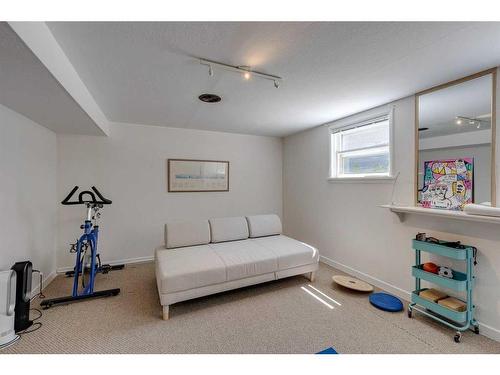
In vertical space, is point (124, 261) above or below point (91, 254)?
below

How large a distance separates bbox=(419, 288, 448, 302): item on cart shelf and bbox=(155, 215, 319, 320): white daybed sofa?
117cm

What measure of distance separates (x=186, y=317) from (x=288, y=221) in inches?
114

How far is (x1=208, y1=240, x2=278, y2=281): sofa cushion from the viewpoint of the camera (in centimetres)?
255

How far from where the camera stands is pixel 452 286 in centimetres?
198

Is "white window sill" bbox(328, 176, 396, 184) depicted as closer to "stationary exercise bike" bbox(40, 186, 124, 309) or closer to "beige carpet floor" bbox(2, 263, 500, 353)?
"beige carpet floor" bbox(2, 263, 500, 353)

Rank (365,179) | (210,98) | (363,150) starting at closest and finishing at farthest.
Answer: (210,98)
(365,179)
(363,150)

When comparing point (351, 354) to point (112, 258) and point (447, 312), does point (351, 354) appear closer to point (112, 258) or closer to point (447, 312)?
point (447, 312)

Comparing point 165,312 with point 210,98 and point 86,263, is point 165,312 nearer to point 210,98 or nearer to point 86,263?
point 86,263

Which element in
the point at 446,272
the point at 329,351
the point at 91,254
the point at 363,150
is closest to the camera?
the point at 329,351

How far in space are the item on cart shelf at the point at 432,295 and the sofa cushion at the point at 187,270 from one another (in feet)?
6.77

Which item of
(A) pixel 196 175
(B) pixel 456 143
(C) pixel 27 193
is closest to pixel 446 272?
(B) pixel 456 143

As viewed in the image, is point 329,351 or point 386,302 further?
point 386,302

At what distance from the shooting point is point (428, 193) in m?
2.38

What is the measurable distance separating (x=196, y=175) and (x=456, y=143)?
3.62 meters
